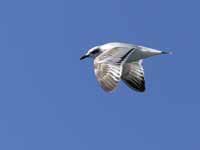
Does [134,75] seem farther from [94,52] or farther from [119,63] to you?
[119,63]

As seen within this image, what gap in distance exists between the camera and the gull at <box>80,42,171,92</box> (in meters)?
34.2

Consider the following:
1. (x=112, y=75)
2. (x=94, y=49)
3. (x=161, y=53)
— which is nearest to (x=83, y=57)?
(x=94, y=49)

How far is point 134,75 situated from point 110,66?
20.6 ft

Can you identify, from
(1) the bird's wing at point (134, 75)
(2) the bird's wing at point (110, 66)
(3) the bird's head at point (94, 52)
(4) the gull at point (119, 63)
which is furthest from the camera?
(1) the bird's wing at point (134, 75)

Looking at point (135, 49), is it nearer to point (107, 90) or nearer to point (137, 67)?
point (137, 67)

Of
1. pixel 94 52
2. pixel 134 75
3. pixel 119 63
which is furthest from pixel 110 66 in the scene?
pixel 134 75

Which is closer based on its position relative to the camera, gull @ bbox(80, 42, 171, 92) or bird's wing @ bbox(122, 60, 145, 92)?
gull @ bbox(80, 42, 171, 92)

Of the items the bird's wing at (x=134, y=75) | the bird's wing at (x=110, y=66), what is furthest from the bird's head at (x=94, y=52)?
the bird's wing at (x=110, y=66)

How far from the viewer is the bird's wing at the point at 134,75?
41125mm

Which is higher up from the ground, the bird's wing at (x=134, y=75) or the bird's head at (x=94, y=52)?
the bird's head at (x=94, y=52)

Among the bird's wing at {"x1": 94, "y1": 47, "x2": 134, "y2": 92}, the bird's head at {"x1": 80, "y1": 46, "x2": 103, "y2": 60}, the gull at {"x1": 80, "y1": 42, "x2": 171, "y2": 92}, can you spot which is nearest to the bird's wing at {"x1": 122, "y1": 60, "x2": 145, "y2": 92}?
the gull at {"x1": 80, "y1": 42, "x2": 171, "y2": 92}

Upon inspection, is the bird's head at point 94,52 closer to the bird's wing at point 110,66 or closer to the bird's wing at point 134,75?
the bird's wing at point 134,75

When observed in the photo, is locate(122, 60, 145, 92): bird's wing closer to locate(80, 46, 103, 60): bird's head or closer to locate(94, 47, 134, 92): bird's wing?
locate(80, 46, 103, 60): bird's head

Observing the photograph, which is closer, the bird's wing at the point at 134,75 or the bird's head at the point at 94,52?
the bird's head at the point at 94,52
